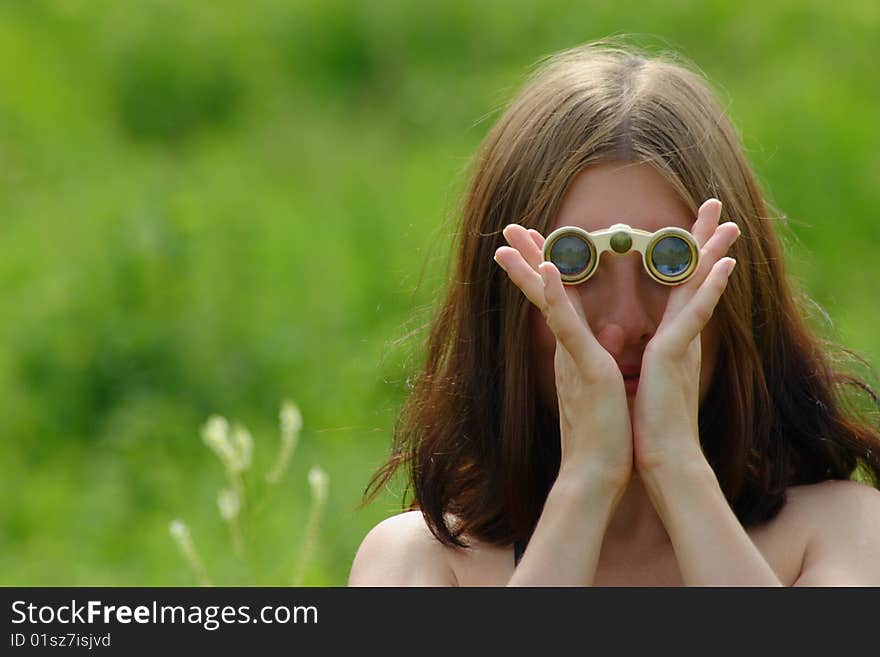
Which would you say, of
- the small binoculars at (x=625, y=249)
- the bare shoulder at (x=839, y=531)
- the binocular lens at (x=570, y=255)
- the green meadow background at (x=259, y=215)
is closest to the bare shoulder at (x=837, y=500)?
the bare shoulder at (x=839, y=531)

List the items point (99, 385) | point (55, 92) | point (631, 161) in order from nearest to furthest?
point (631, 161) < point (99, 385) < point (55, 92)

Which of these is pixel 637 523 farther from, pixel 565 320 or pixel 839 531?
pixel 565 320

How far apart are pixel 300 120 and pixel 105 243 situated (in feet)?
8.54

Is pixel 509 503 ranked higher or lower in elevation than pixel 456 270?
lower

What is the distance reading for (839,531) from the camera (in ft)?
8.18

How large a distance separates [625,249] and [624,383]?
0.25m

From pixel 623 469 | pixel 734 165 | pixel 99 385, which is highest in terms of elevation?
pixel 734 165

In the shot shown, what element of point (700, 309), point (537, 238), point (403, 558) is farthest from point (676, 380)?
point (403, 558)

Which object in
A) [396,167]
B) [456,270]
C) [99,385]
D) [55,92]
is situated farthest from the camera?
[55,92]

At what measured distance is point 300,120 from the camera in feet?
29.6

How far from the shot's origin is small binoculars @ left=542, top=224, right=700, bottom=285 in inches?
92.9
